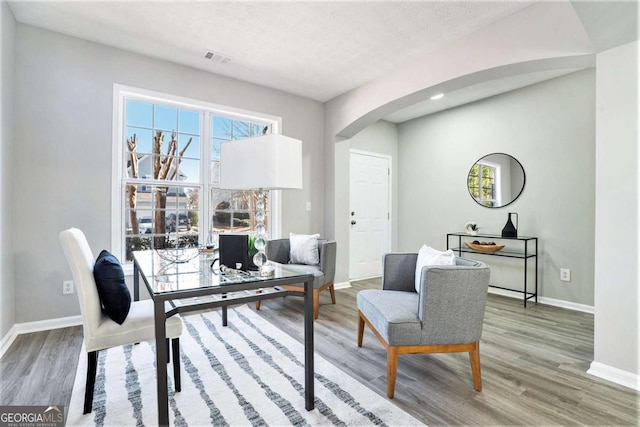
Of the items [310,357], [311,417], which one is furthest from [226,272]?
[311,417]

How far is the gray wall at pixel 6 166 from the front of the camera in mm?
2250

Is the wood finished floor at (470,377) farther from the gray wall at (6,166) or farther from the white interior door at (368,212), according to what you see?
the white interior door at (368,212)

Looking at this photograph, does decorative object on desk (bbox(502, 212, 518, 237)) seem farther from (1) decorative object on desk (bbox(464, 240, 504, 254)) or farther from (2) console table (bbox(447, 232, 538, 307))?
(1) decorative object on desk (bbox(464, 240, 504, 254))

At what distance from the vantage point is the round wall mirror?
3.88 metres

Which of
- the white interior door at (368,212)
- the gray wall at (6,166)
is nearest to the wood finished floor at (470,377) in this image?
the gray wall at (6,166)

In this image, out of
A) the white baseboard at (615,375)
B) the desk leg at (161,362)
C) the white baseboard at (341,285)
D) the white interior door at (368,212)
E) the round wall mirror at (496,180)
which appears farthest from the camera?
the white interior door at (368,212)

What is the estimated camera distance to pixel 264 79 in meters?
3.63

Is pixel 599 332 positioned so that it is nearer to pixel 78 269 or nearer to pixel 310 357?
pixel 310 357

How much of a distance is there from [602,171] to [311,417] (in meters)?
2.34

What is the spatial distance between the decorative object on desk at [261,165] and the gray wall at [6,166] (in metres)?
1.86

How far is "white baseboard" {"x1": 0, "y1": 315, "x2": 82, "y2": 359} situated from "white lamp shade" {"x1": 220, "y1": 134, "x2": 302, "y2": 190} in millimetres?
2218

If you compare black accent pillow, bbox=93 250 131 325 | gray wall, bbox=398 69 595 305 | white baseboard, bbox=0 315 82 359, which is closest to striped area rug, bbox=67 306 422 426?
black accent pillow, bbox=93 250 131 325

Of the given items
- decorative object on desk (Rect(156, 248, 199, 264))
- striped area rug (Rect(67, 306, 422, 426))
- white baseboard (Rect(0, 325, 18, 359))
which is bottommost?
striped area rug (Rect(67, 306, 422, 426))

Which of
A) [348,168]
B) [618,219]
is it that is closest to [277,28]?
[348,168]
